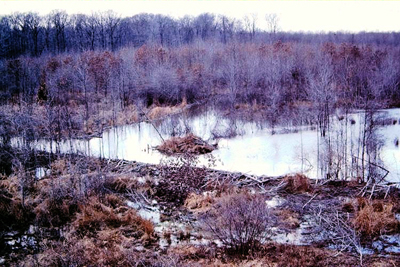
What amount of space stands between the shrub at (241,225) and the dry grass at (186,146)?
7.78 metres

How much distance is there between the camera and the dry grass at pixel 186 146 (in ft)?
50.6

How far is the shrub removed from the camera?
7176 mm

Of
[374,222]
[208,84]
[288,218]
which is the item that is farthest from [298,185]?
[208,84]

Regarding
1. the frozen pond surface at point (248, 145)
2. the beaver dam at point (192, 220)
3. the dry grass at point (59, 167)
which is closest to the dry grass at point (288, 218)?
the beaver dam at point (192, 220)

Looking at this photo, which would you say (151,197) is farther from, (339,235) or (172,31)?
(172,31)

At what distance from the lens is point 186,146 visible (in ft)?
51.0

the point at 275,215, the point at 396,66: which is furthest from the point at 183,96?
the point at 275,215

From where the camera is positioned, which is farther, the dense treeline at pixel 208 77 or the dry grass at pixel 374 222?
the dense treeline at pixel 208 77

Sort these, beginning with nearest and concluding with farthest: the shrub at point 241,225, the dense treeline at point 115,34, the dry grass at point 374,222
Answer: the shrub at point 241,225, the dry grass at point 374,222, the dense treeline at point 115,34

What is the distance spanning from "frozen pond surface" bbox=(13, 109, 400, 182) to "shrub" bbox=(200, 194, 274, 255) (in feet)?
16.6

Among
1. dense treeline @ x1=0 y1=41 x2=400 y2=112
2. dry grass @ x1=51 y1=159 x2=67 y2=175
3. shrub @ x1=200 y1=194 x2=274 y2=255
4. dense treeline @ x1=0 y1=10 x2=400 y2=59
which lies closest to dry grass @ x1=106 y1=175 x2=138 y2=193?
dry grass @ x1=51 y1=159 x2=67 y2=175

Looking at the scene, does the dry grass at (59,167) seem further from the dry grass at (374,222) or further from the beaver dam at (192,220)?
the dry grass at (374,222)

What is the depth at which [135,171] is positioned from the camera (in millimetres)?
12758

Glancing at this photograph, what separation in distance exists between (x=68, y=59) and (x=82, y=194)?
2917cm
